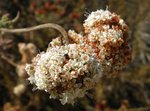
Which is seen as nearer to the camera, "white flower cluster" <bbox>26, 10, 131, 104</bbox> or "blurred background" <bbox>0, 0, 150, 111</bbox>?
"white flower cluster" <bbox>26, 10, 131, 104</bbox>

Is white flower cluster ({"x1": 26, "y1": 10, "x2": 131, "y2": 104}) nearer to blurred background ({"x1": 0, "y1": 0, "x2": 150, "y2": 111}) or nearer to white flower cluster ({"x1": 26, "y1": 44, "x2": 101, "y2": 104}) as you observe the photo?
white flower cluster ({"x1": 26, "y1": 44, "x2": 101, "y2": 104})

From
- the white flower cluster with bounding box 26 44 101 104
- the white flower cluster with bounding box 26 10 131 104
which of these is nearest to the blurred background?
the white flower cluster with bounding box 26 10 131 104

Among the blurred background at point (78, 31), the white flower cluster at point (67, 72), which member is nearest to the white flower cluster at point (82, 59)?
the white flower cluster at point (67, 72)

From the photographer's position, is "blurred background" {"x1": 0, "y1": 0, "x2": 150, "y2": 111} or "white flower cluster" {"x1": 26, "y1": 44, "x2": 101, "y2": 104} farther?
"blurred background" {"x1": 0, "y1": 0, "x2": 150, "y2": 111}

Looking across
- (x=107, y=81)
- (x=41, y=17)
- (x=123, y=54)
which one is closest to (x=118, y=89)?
(x=107, y=81)

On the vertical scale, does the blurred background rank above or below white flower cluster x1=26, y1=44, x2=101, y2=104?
above

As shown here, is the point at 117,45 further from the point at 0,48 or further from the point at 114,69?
the point at 0,48

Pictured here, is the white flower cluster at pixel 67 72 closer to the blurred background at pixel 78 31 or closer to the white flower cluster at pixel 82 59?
the white flower cluster at pixel 82 59
